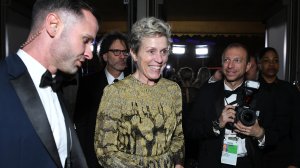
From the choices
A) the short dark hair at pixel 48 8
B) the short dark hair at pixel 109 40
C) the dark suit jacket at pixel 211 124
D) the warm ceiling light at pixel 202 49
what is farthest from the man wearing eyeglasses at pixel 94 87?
the warm ceiling light at pixel 202 49

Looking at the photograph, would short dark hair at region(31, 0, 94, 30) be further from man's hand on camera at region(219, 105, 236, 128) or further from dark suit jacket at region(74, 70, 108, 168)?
dark suit jacket at region(74, 70, 108, 168)

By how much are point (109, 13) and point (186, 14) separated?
2.09 m

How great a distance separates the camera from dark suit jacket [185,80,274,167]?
2158mm

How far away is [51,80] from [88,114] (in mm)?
1363

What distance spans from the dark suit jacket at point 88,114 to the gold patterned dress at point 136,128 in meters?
0.88

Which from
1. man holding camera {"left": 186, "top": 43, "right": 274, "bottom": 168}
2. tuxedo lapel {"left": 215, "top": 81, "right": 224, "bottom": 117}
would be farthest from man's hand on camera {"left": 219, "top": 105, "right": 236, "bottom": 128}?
tuxedo lapel {"left": 215, "top": 81, "right": 224, "bottom": 117}

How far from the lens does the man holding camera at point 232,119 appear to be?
81.4 inches

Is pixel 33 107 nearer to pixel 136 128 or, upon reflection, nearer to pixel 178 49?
pixel 136 128

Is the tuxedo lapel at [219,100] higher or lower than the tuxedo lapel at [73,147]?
higher

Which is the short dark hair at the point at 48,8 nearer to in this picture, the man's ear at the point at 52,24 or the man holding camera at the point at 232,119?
the man's ear at the point at 52,24

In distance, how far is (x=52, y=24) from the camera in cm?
119

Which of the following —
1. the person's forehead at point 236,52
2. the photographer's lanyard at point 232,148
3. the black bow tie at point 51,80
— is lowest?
the photographer's lanyard at point 232,148

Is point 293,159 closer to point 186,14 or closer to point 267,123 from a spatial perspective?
point 267,123

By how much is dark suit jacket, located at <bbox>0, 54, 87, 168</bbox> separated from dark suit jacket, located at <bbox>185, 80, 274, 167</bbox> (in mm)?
1276
